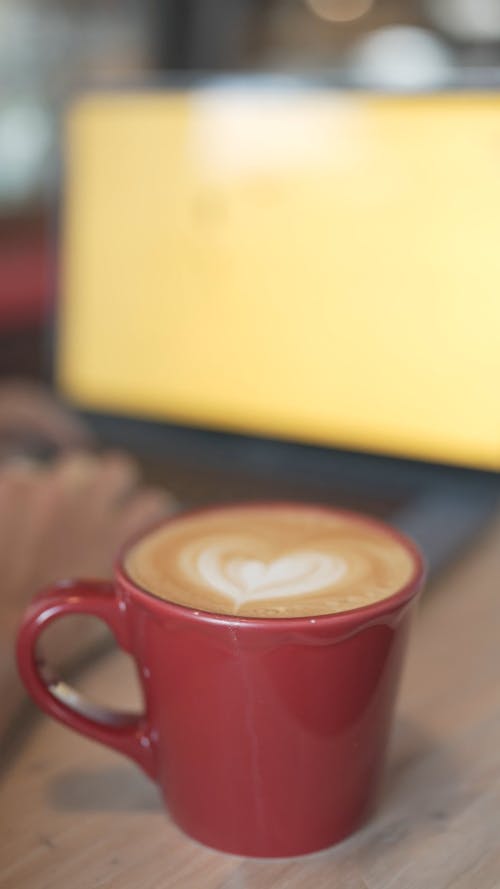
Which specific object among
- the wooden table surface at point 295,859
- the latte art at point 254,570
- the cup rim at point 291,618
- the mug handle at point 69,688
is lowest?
the wooden table surface at point 295,859

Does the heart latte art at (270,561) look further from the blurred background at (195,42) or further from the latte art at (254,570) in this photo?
the blurred background at (195,42)

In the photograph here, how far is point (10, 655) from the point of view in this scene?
413 mm

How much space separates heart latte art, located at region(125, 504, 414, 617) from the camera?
1.08 ft

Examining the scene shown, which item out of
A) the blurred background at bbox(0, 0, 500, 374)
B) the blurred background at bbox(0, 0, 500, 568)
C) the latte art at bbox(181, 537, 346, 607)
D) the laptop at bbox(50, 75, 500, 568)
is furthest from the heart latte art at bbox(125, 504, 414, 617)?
the blurred background at bbox(0, 0, 500, 374)

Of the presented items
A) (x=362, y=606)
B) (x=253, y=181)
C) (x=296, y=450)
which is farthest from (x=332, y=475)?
(x=362, y=606)

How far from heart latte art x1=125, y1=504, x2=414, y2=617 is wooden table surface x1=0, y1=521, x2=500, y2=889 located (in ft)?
0.31

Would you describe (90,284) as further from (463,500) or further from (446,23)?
(446,23)

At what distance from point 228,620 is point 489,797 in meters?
0.15

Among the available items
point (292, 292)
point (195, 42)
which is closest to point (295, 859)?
point (292, 292)

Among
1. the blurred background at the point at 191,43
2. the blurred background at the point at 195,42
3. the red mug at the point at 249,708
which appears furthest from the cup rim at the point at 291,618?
the blurred background at the point at 195,42

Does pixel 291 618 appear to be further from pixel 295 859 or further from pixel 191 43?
pixel 191 43

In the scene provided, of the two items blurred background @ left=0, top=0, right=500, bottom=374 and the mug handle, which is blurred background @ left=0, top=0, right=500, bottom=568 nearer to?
blurred background @ left=0, top=0, right=500, bottom=374

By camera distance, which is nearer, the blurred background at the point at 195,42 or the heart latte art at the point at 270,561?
the heart latte art at the point at 270,561

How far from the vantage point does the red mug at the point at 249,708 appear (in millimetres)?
307
